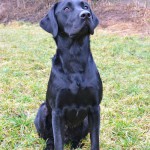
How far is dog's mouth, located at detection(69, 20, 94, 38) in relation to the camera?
2.94 metres

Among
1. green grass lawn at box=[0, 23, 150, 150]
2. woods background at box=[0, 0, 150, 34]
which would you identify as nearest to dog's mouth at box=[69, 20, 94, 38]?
green grass lawn at box=[0, 23, 150, 150]

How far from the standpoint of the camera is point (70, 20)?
120 inches

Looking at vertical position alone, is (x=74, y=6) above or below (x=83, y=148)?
above

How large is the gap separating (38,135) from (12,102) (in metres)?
1.12

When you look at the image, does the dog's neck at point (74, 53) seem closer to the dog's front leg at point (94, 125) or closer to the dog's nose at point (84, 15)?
the dog's nose at point (84, 15)

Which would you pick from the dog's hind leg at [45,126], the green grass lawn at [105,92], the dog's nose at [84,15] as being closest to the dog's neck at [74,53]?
the dog's nose at [84,15]

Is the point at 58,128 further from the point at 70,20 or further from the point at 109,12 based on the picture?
the point at 109,12

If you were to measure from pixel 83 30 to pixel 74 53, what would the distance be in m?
0.27

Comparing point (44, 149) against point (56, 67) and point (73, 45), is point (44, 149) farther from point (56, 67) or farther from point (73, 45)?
point (73, 45)

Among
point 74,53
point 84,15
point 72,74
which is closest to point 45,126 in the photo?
point 72,74

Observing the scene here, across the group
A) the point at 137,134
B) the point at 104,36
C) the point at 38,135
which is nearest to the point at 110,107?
the point at 137,134

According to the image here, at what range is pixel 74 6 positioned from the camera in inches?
122

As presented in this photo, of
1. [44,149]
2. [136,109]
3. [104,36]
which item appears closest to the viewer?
[44,149]

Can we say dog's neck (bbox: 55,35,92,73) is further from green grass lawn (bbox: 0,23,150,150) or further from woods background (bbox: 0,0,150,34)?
woods background (bbox: 0,0,150,34)
